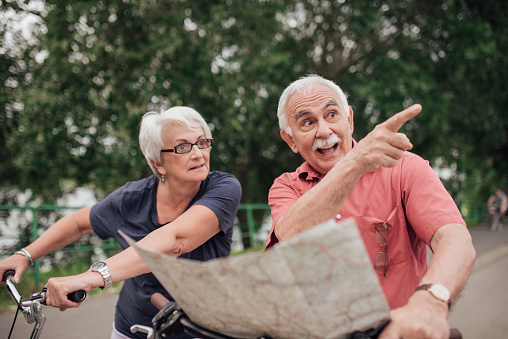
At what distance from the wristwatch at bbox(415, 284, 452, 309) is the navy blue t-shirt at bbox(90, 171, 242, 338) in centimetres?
109

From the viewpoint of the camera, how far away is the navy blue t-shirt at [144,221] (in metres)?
1.97

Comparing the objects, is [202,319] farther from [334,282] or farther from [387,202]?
[387,202]

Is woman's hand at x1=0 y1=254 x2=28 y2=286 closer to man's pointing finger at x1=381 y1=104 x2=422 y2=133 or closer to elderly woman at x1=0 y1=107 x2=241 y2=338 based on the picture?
elderly woman at x1=0 y1=107 x2=241 y2=338

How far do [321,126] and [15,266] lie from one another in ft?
5.50

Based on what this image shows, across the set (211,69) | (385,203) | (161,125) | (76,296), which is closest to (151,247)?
(76,296)

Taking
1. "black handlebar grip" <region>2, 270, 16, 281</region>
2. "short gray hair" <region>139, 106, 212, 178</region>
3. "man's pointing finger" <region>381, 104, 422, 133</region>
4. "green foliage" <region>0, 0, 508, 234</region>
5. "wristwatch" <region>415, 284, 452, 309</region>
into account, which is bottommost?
"wristwatch" <region>415, 284, 452, 309</region>

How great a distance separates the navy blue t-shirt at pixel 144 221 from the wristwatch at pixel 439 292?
1.09 m

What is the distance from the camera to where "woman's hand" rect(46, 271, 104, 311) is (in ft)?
4.71

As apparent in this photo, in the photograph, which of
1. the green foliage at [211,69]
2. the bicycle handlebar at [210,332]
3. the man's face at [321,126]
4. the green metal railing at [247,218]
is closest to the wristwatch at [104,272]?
the bicycle handlebar at [210,332]

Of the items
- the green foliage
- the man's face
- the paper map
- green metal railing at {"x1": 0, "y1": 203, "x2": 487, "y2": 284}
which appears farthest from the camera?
the green foliage

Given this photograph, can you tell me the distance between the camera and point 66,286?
1442mm

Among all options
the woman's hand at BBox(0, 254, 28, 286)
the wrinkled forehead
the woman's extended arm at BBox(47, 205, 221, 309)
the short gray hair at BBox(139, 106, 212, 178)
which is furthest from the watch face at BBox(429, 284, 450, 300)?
the woman's hand at BBox(0, 254, 28, 286)

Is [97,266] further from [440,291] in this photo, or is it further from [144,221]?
[440,291]

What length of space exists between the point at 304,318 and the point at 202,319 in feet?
0.95
